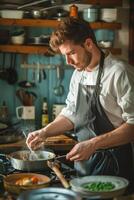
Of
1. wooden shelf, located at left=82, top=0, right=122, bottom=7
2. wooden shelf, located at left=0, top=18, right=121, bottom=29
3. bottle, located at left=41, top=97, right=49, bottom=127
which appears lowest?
bottle, located at left=41, top=97, right=49, bottom=127

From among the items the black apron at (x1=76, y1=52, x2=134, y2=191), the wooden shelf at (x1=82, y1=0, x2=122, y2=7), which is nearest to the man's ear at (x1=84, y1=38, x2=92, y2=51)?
the black apron at (x1=76, y1=52, x2=134, y2=191)

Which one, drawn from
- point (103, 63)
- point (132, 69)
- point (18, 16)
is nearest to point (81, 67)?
point (103, 63)

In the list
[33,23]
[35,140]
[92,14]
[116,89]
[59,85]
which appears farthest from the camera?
[59,85]

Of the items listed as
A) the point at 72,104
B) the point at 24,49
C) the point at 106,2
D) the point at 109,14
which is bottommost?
the point at 72,104

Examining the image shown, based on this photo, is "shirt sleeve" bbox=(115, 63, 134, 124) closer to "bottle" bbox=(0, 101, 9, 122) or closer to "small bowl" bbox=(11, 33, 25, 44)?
"small bowl" bbox=(11, 33, 25, 44)

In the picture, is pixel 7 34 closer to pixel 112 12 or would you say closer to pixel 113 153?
pixel 112 12

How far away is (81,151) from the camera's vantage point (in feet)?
6.81

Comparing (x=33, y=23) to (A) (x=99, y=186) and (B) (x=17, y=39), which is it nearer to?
(B) (x=17, y=39)

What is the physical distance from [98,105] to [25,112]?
4.99 ft

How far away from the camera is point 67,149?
3.20 m

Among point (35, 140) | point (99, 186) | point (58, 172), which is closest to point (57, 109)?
point (35, 140)

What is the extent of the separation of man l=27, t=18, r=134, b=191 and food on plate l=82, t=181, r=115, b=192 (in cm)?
27

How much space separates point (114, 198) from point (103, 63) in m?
0.87

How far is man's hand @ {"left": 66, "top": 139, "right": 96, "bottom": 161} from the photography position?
2066mm
